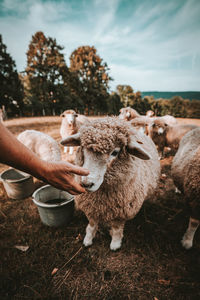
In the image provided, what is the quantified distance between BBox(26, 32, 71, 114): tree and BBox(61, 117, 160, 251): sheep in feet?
76.5

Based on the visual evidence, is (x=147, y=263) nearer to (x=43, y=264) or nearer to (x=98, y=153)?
(x=43, y=264)

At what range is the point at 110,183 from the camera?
175 cm

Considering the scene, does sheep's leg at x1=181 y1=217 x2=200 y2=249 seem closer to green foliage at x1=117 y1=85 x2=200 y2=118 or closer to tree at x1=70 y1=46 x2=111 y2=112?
tree at x1=70 y1=46 x2=111 y2=112

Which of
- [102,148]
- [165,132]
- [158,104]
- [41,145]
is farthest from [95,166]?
[158,104]

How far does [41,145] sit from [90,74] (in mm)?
24873

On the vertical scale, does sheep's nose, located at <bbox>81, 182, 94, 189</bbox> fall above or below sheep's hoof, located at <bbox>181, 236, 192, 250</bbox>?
above

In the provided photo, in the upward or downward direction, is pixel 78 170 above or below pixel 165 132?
above

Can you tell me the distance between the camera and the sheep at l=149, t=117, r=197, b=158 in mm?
6043

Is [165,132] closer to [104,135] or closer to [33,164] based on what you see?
[104,135]

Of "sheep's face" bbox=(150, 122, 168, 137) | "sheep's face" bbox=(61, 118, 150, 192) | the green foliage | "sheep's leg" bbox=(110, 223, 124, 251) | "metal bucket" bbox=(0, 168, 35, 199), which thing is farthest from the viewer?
the green foliage

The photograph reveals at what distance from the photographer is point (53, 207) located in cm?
238

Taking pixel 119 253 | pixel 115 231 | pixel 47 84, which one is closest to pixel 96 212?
pixel 115 231

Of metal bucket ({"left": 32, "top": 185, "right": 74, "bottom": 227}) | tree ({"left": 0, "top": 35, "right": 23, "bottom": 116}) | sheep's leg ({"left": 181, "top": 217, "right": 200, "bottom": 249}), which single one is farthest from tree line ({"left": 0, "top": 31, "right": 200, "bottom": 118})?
sheep's leg ({"left": 181, "top": 217, "right": 200, "bottom": 249})

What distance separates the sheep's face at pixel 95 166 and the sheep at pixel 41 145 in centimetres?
258
